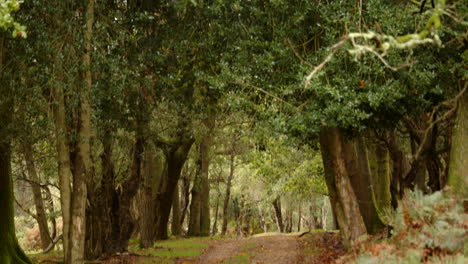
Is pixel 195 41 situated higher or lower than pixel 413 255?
higher

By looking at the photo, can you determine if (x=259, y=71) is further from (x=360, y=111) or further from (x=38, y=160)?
(x=38, y=160)

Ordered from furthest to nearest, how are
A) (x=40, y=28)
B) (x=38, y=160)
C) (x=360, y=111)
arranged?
1. (x=38, y=160)
2. (x=360, y=111)
3. (x=40, y=28)

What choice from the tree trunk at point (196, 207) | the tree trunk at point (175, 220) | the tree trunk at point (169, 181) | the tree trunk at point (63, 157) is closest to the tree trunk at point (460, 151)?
the tree trunk at point (63, 157)

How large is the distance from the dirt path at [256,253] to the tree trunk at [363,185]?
3.01m

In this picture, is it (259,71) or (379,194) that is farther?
(379,194)

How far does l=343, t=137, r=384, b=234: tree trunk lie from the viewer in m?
19.5

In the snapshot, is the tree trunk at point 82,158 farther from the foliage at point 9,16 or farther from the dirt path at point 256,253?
the foliage at point 9,16

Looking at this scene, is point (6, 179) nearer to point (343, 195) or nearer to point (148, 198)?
point (148, 198)

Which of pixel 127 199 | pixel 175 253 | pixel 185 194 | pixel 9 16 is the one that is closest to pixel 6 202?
pixel 127 199

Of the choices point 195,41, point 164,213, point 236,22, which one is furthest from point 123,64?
point 164,213

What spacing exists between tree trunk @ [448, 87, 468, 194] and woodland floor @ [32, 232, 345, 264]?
5.48m

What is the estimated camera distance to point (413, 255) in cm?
777

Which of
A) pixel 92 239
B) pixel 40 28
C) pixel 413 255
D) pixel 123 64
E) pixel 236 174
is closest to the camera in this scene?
pixel 413 255

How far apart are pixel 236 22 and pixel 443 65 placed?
5779 millimetres
